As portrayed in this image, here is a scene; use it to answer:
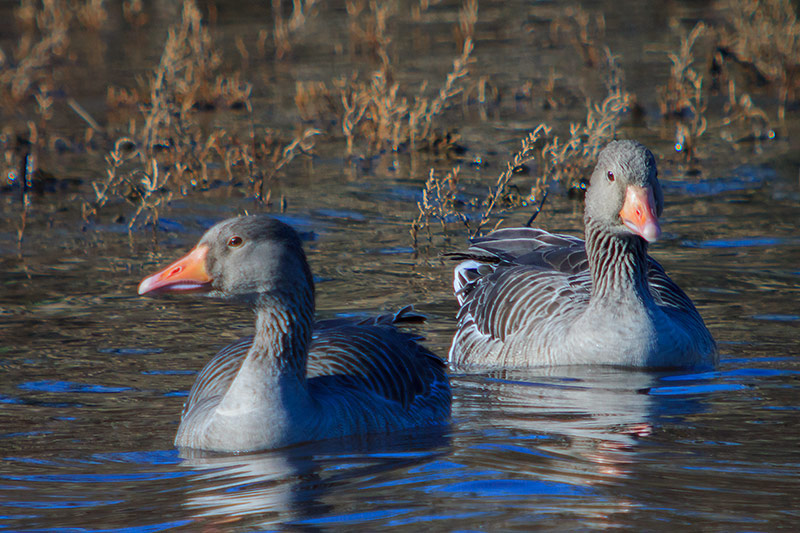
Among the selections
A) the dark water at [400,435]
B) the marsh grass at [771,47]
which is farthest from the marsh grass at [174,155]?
the marsh grass at [771,47]

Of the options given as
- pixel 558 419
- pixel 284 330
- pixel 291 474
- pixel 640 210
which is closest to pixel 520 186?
pixel 640 210

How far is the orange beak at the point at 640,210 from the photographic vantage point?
7293mm

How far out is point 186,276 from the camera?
579cm

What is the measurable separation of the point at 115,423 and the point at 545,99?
11.0 metres

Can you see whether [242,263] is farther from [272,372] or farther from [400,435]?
[400,435]

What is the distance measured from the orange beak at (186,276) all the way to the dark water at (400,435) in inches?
32.3

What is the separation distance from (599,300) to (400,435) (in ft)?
7.16

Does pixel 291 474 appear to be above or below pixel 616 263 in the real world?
below

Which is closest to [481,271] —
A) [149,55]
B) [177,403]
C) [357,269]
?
[357,269]

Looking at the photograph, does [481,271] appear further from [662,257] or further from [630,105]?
[630,105]

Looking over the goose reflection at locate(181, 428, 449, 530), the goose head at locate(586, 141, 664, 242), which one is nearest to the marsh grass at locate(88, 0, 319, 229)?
the goose head at locate(586, 141, 664, 242)

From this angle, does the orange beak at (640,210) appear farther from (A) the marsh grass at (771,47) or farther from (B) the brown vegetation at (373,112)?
(A) the marsh grass at (771,47)

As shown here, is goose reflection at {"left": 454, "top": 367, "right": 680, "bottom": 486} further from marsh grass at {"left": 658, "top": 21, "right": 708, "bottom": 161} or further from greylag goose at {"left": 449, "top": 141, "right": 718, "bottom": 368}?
marsh grass at {"left": 658, "top": 21, "right": 708, "bottom": 161}

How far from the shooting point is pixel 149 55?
65.0ft
